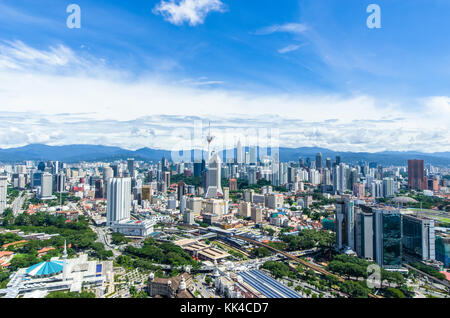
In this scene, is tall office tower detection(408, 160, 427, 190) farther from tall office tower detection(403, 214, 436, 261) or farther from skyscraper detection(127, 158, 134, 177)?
skyscraper detection(127, 158, 134, 177)

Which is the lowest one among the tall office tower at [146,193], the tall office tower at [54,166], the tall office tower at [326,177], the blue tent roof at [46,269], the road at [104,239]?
the road at [104,239]

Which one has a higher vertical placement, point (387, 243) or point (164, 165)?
point (164, 165)

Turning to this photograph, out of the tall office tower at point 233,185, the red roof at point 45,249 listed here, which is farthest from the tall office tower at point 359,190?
the red roof at point 45,249

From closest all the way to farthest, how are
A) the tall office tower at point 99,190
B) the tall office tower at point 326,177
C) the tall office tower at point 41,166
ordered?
the tall office tower at point 99,190, the tall office tower at point 41,166, the tall office tower at point 326,177

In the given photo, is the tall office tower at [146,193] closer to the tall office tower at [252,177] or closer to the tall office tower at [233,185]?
the tall office tower at [233,185]
